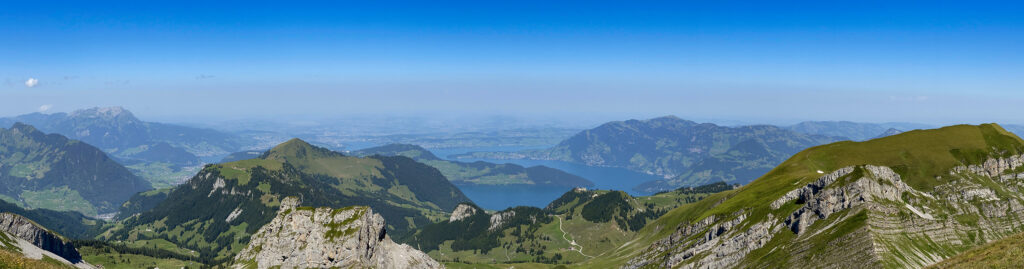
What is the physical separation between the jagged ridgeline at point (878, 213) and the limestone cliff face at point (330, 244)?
82705mm

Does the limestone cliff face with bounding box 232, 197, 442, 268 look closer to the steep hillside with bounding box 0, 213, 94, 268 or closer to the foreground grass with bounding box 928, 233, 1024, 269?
the steep hillside with bounding box 0, 213, 94, 268

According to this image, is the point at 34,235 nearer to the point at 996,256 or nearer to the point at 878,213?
the point at 878,213

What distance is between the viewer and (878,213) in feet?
346

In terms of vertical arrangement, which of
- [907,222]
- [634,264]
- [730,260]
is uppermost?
[907,222]

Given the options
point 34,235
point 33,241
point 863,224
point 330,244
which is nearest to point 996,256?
point 863,224

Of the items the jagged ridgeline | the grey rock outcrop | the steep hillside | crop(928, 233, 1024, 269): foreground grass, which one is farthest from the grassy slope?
the grey rock outcrop

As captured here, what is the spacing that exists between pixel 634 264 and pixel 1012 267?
135 meters

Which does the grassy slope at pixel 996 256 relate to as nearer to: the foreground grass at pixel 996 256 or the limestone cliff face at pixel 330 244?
the foreground grass at pixel 996 256

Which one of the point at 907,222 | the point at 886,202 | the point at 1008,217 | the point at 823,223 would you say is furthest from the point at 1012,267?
the point at 1008,217

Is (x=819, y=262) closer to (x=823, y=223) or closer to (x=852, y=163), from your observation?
(x=823, y=223)

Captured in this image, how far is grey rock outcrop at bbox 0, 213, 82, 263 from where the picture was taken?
16812cm

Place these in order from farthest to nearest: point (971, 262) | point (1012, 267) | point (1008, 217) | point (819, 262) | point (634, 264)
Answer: point (634, 264) → point (1008, 217) → point (819, 262) → point (971, 262) → point (1012, 267)

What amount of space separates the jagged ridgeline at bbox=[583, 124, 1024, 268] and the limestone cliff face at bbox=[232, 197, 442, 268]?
82.7 m

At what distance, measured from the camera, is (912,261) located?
92375 millimetres
